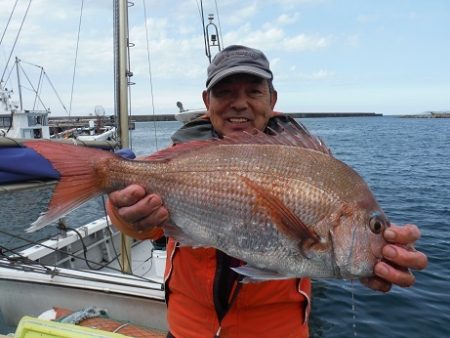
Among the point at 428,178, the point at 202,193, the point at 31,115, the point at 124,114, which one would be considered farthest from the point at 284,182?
the point at 31,115

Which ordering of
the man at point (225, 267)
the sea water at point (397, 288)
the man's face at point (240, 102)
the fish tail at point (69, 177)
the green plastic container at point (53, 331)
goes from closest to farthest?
1. the fish tail at point (69, 177)
2. the man at point (225, 267)
3. the man's face at point (240, 102)
4. the green plastic container at point (53, 331)
5. the sea water at point (397, 288)

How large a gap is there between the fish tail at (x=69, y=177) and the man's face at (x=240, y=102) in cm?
88

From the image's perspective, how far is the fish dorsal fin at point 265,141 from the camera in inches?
92.0

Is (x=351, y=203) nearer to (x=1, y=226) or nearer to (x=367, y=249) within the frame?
(x=367, y=249)

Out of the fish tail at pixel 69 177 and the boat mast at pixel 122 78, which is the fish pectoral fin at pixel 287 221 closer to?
the fish tail at pixel 69 177

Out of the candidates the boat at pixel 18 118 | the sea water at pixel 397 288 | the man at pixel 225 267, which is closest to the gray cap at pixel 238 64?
the man at pixel 225 267

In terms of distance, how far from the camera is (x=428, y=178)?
22.3 m

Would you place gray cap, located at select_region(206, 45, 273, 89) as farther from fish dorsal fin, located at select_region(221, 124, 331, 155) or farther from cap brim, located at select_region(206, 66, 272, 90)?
fish dorsal fin, located at select_region(221, 124, 331, 155)

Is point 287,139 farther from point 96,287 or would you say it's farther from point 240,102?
point 96,287

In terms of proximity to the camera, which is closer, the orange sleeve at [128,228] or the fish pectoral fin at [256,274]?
the fish pectoral fin at [256,274]

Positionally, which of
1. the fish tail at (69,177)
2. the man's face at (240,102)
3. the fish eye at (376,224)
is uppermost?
the man's face at (240,102)

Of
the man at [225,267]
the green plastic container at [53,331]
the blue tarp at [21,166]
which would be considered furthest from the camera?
the green plastic container at [53,331]

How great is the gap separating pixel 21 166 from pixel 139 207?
1199mm

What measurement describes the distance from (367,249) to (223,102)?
4.23ft
